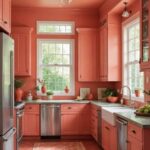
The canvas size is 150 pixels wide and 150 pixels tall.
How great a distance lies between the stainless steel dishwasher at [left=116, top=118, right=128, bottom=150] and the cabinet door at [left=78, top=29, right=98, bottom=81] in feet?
10.6

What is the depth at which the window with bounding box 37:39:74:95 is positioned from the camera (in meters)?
7.84

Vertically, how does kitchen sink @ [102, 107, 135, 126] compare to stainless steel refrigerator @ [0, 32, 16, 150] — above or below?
below

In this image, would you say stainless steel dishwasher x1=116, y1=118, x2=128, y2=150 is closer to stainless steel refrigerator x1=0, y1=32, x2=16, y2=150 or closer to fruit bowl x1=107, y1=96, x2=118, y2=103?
stainless steel refrigerator x1=0, y1=32, x2=16, y2=150

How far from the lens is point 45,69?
789 cm

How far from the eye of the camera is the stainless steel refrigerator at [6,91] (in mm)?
3580

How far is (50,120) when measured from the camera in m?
7.13

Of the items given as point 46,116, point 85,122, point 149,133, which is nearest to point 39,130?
point 46,116

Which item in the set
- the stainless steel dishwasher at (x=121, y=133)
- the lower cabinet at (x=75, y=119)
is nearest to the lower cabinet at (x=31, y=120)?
the lower cabinet at (x=75, y=119)

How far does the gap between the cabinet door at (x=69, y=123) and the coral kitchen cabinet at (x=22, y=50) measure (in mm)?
1317

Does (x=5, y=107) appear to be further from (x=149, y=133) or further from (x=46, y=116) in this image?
(x=46, y=116)

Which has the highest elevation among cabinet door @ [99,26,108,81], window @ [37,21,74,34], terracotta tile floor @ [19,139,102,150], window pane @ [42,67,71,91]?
window @ [37,21,74,34]

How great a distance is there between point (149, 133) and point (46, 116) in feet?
13.2

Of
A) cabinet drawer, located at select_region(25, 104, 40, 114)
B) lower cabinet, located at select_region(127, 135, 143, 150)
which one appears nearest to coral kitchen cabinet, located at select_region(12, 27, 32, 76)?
cabinet drawer, located at select_region(25, 104, 40, 114)

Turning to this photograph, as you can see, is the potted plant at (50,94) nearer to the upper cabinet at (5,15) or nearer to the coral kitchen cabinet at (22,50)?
the coral kitchen cabinet at (22,50)
